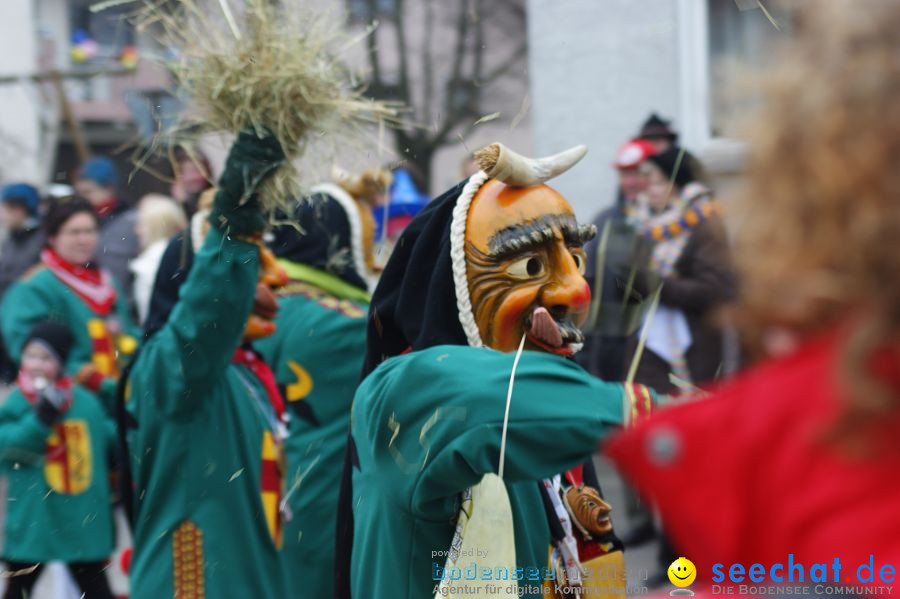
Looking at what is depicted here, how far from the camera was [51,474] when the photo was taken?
4.86 metres

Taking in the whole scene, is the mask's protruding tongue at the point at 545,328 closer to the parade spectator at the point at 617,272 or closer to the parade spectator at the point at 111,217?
the parade spectator at the point at 617,272

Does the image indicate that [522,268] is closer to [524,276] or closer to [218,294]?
[524,276]

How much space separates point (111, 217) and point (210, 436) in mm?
3590

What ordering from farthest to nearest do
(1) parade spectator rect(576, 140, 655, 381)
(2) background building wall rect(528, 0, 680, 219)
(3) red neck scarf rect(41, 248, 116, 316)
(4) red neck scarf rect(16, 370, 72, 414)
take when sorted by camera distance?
(2) background building wall rect(528, 0, 680, 219)
(3) red neck scarf rect(41, 248, 116, 316)
(4) red neck scarf rect(16, 370, 72, 414)
(1) parade spectator rect(576, 140, 655, 381)

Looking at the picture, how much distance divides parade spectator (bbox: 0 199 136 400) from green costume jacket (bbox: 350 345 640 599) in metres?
2.72

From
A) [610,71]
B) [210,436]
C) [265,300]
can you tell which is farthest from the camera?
[610,71]

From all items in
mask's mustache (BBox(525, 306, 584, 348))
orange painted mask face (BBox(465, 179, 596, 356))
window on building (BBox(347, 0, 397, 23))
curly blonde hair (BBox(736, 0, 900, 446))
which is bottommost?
mask's mustache (BBox(525, 306, 584, 348))

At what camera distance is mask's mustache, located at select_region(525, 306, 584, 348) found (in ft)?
8.93

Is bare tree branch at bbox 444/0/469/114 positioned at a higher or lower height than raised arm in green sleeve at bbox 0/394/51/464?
higher

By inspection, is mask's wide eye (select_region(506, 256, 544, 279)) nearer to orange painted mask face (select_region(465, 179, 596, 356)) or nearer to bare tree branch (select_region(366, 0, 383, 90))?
orange painted mask face (select_region(465, 179, 596, 356))

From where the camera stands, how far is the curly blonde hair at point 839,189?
1.15 m

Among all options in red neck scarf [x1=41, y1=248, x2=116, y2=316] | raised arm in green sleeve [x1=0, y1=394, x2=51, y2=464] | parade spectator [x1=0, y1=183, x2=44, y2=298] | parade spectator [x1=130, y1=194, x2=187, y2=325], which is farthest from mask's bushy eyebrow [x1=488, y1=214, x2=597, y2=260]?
parade spectator [x1=0, y1=183, x2=44, y2=298]

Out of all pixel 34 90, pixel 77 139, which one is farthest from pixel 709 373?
pixel 34 90

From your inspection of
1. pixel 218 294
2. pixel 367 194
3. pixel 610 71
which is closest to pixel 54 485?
pixel 218 294
